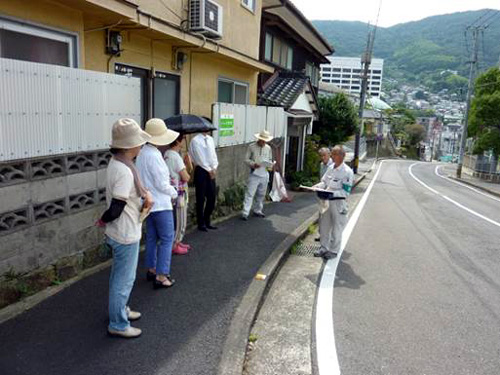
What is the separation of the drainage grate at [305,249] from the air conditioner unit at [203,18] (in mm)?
4410

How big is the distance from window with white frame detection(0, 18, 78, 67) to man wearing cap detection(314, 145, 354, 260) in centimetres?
415

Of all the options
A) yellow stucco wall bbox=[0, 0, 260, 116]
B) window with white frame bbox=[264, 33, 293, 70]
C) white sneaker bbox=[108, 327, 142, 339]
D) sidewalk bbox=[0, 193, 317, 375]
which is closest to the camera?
sidewalk bbox=[0, 193, 317, 375]

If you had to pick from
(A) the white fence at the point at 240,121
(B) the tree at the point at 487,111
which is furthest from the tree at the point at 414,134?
(A) the white fence at the point at 240,121

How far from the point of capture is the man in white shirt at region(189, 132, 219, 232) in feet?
22.0

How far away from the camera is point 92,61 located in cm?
591

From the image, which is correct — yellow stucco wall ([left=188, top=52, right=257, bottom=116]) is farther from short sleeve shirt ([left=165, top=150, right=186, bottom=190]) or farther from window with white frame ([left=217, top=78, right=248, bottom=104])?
short sleeve shirt ([left=165, top=150, right=186, bottom=190])

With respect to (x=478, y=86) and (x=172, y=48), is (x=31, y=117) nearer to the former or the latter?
(x=172, y=48)

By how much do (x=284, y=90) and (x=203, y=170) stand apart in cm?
998

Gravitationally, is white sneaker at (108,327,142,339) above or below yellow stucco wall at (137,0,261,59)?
below

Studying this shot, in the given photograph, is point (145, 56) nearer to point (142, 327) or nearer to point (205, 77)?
point (205, 77)

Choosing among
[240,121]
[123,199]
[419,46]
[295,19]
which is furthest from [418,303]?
[419,46]

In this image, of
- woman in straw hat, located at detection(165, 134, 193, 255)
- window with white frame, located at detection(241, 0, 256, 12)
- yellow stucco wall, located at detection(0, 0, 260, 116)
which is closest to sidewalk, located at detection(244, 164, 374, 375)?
woman in straw hat, located at detection(165, 134, 193, 255)

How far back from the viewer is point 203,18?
7.73 m

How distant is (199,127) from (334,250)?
3.03m
